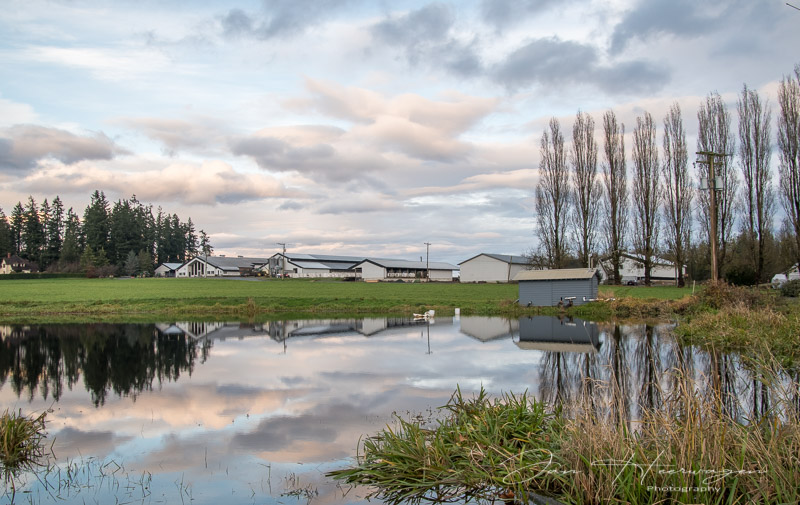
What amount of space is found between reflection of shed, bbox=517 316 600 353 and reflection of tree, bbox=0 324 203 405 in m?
11.9

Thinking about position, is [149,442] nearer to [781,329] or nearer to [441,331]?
[781,329]

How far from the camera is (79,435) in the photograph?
9312 mm

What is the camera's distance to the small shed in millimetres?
35031

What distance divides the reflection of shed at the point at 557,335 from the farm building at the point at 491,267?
4191 cm

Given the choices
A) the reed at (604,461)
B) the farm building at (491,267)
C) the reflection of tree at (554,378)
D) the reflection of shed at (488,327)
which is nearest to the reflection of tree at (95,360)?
the reed at (604,461)

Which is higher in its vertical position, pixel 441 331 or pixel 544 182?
pixel 544 182

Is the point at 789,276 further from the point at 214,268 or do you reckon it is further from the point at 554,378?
the point at 214,268

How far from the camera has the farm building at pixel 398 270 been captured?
3524 inches

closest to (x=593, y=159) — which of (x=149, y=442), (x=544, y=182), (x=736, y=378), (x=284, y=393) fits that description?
(x=544, y=182)

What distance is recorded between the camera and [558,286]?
1417 inches

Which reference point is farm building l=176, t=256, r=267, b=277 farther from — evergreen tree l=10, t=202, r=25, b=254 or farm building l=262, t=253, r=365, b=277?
evergreen tree l=10, t=202, r=25, b=254

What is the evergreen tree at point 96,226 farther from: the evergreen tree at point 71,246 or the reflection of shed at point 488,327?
the reflection of shed at point 488,327

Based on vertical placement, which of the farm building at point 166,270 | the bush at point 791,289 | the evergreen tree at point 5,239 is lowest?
the bush at point 791,289

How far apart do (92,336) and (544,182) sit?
38.8 meters
